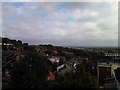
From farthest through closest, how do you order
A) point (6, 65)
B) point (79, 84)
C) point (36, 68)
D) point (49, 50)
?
point (49, 50), point (6, 65), point (36, 68), point (79, 84)

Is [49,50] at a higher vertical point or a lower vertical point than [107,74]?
higher

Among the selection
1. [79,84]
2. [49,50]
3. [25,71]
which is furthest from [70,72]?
[49,50]

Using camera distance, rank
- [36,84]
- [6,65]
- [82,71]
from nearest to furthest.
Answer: [36,84] → [82,71] → [6,65]

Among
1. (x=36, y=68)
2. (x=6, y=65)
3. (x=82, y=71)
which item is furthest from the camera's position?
(x=6, y=65)

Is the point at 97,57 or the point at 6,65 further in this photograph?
the point at 97,57

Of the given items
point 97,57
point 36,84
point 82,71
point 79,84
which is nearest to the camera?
point 79,84

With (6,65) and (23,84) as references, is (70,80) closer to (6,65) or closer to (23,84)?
(23,84)

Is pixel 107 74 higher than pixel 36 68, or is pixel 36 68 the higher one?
pixel 36 68

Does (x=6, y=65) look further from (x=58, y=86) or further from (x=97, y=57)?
(x=97, y=57)

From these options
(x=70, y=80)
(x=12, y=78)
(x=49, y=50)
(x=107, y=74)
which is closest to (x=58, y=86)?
(x=70, y=80)
